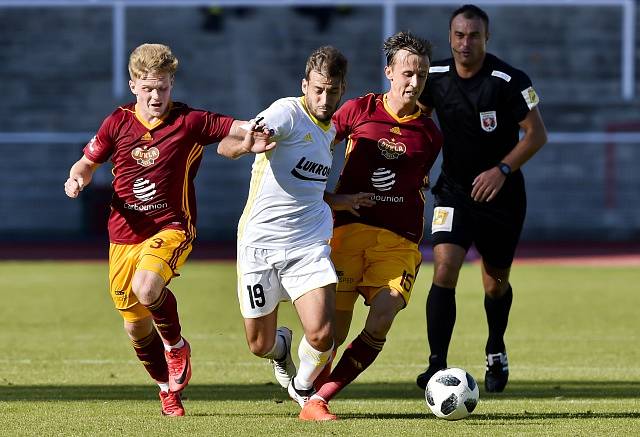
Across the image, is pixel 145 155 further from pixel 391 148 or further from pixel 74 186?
pixel 391 148

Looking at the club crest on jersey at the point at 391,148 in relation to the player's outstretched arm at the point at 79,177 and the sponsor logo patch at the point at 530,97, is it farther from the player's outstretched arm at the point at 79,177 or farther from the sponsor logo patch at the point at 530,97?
the player's outstretched arm at the point at 79,177

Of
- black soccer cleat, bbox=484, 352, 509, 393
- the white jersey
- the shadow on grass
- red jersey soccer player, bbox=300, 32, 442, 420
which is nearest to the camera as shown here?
the white jersey

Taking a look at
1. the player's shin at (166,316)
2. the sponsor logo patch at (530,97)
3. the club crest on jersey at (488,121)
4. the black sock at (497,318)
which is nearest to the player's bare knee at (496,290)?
the black sock at (497,318)

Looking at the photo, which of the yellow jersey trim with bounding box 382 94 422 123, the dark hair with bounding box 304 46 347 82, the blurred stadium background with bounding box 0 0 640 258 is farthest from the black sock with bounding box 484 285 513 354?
the blurred stadium background with bounding box 0 0 640 258

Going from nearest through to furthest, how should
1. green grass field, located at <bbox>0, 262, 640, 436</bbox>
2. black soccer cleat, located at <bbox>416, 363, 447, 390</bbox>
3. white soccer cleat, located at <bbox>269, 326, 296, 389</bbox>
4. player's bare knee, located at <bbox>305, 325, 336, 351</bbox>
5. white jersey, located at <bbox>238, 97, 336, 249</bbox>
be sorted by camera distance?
green grass field, located at <bbox>0, 262, 640, 436</bbox> < player's bare knee, located at <bbox>305, 325, 336, 351</bbox> < white jersey, located at <bbox>238, 97, 336, 249</bbox> < white soccer cleat, located at <bbox>269, 326, 296, 389</bbox> < black soccer cleat, located at <bbox>416, 363, 447, 390</bbox>

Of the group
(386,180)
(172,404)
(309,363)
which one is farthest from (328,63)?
(172,404)

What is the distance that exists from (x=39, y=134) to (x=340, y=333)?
18985mm

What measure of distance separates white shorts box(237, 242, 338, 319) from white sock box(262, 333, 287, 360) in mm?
378

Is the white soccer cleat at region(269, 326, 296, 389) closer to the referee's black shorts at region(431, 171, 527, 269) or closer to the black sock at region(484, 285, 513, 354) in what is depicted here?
the referee's black shorts at region(431, 171, 527, 269)

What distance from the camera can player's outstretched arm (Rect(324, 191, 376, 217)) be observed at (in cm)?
705

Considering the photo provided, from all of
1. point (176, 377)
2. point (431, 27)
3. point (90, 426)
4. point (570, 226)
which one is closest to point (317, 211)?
point (176, 377)

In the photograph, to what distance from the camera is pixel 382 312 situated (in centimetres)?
699

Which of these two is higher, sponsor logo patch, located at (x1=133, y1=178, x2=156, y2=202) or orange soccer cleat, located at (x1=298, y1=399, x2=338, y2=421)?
sponsor logo patch, located at (x1=133, y1=178, x2=156, y2=202)

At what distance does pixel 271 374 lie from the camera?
353 inches
